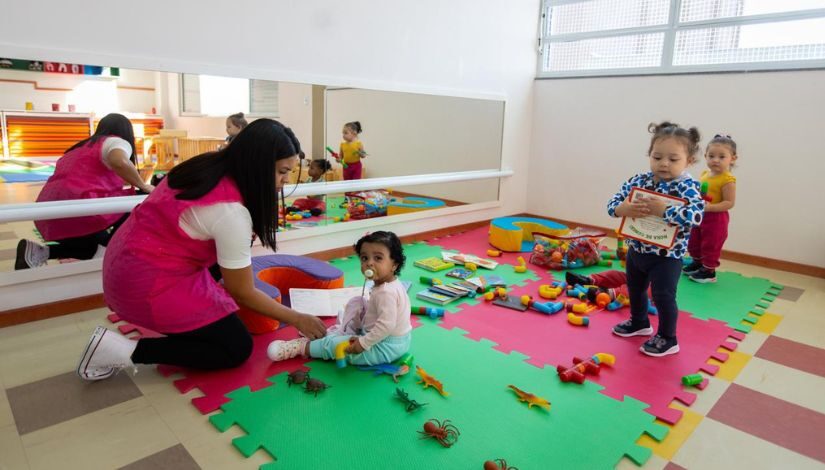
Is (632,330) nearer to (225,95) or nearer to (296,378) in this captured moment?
(296,378)

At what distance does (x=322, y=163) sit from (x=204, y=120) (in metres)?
0.92

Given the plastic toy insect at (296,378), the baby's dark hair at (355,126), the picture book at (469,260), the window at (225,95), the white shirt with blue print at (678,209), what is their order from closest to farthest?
the plastic toy insect at (296,378) → the white shirt with blue print at (678,209) → the window at (225,95) → the picture book at (469,260) → the baby's dark hair at (355,126)

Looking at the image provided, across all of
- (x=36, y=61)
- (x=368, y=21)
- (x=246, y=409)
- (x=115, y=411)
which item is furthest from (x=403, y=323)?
(x=368, y=21)

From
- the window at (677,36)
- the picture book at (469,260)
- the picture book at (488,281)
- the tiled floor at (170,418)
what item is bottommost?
the tiled floor at (170,418)

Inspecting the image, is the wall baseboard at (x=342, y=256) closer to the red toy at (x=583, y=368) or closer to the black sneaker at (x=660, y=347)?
the red toy at (x=583, y=368)

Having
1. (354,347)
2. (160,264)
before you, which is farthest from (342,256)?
(160,264)

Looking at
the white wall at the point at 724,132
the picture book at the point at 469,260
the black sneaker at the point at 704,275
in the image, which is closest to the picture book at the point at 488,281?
the picture book at the point at 469,260

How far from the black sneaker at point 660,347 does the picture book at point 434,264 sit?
5.24 feet

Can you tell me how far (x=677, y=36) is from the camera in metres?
4.73

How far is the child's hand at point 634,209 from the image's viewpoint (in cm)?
248

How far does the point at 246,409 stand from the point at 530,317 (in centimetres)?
171

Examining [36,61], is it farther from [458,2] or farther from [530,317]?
[458,2]

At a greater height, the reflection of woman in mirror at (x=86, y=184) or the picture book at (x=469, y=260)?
the reflection of woman in mirror at (x=86, y=184)

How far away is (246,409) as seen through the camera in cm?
195
